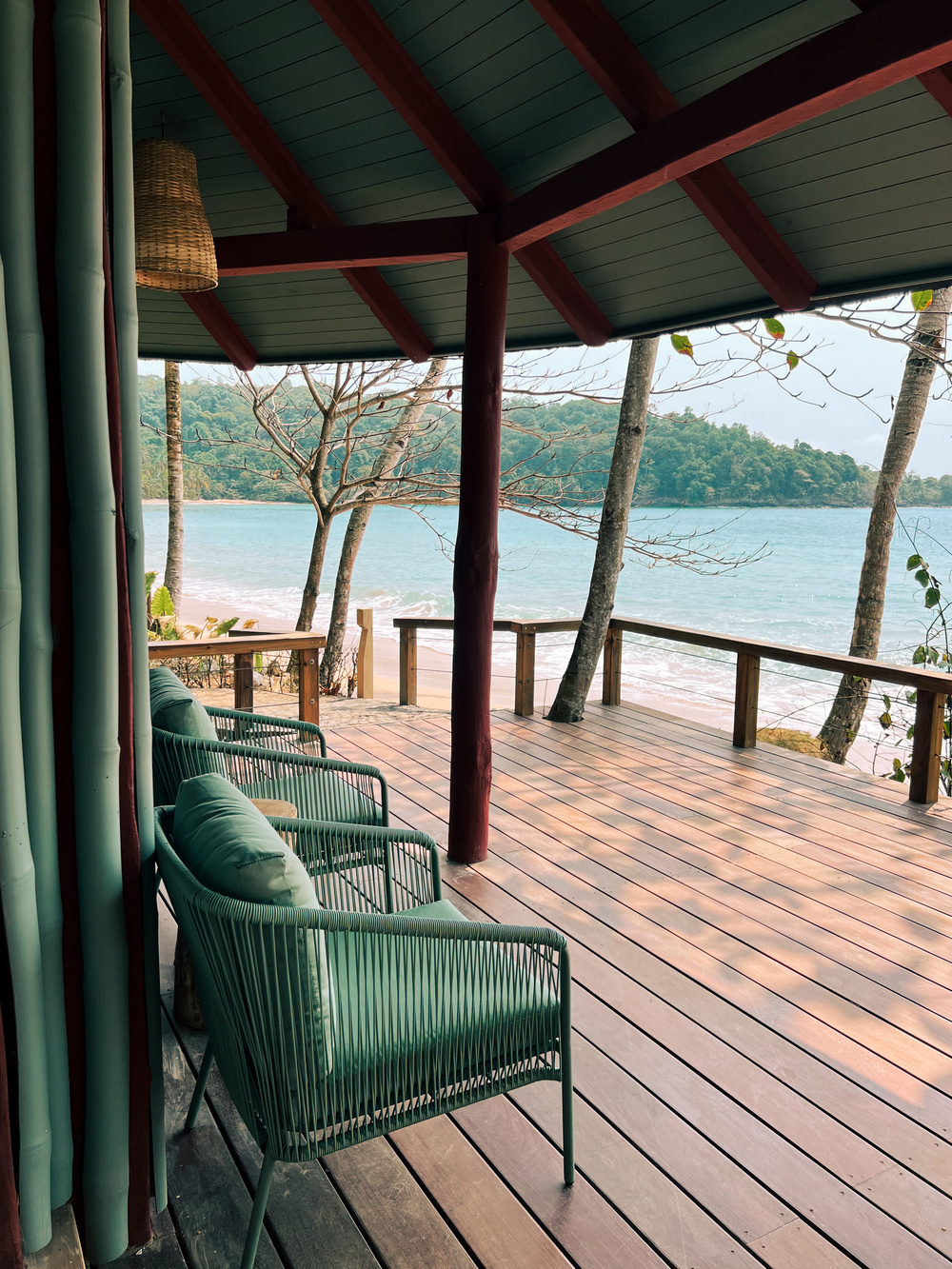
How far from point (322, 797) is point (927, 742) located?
310 cm

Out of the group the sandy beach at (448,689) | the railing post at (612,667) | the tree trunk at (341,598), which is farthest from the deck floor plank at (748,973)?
the sandy beach at (448,689)

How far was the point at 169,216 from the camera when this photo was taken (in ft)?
10.2

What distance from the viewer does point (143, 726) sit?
1731 millimetres

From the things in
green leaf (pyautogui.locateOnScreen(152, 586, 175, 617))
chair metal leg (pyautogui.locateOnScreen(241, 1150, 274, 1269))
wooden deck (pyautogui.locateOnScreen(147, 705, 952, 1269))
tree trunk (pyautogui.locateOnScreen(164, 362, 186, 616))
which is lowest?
wooden deck (pyautogui.locateOnScreen(147, 705, 952, 1269))

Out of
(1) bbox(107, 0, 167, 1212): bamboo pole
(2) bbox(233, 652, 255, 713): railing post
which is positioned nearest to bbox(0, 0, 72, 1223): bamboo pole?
(1) bbox(107, 0, 167, 1212): bamboo pole

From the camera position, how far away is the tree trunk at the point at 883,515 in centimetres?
650

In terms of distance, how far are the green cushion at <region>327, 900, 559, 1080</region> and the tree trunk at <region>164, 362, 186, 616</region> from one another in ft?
27.9

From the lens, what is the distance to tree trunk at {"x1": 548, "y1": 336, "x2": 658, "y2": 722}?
6059 mm

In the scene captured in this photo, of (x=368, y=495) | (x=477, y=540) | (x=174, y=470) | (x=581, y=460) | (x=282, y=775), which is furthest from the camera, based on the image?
(x=581, y=460)

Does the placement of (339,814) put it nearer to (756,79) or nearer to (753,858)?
(753,858)

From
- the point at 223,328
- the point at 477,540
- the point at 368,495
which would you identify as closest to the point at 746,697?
the point at 477,540

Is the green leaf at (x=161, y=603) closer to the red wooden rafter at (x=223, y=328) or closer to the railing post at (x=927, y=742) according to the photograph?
the red wooden rafter at (x=223, y=328)

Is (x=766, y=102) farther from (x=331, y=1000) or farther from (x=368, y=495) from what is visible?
(x=368, y=495)

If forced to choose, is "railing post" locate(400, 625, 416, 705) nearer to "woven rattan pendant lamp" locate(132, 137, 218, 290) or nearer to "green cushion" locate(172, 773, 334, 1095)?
"woven rattan pendant lamp" locate(132, 137, 218, 290)
